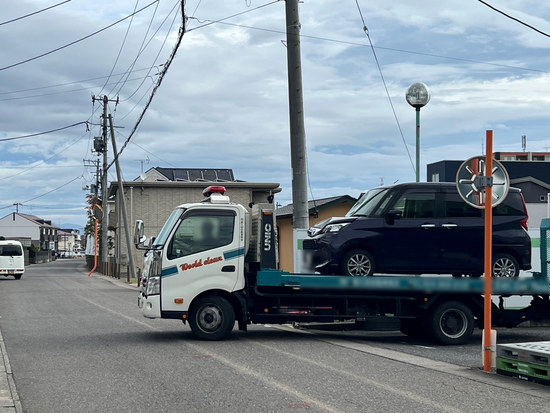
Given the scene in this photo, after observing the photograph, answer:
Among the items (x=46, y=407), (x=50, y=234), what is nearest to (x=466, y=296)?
(x=46, y=407)

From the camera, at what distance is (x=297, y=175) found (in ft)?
52.9

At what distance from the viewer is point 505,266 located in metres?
12.7

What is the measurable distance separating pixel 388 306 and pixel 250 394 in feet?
18.5

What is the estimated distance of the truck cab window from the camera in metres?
12.9

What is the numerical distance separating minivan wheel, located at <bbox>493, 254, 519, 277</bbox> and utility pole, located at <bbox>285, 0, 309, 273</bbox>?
4.61 meters

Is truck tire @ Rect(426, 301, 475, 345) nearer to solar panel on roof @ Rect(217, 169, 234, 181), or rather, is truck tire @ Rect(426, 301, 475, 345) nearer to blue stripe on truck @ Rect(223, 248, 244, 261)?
blue stripe on truck @ Rect(223, 248, 244, 261)

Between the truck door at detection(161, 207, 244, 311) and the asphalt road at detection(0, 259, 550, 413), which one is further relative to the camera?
the truck door at detection(161, 207, 244, 311)

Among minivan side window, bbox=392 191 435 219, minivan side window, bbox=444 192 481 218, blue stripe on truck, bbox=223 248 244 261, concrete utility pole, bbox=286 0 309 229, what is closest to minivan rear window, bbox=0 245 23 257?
concrete utility pole, bbox=286 0 309 229

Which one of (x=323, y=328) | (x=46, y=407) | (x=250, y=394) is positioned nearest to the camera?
(x=46, y=407)

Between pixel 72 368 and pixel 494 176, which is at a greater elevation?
pixel 494 176

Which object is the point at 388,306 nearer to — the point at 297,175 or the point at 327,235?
the point at 327,235

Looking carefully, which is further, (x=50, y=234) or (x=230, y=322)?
(x=50, y=234)

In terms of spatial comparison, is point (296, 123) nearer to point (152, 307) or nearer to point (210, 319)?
point (210, 319)

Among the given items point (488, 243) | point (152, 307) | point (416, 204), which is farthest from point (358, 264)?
point (152, 307)
